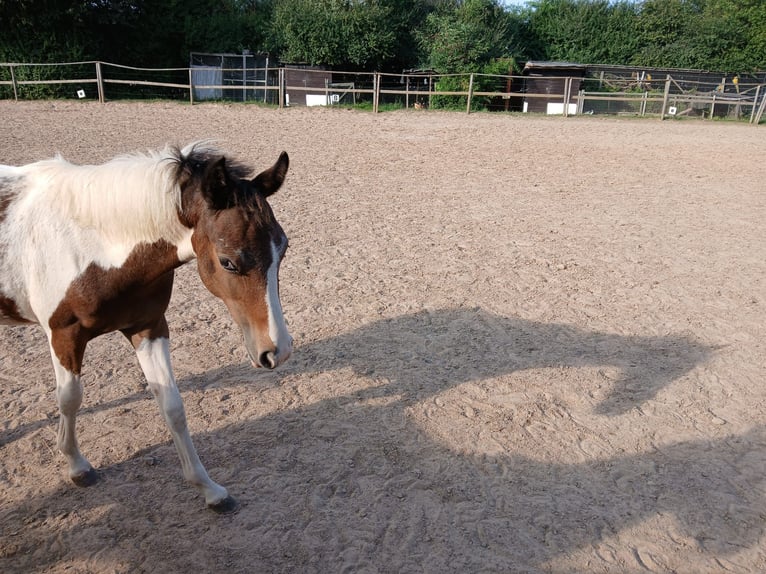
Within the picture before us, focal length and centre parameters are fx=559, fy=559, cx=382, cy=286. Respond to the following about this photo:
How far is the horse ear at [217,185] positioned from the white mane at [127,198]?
244 mm

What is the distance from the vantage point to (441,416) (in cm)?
363

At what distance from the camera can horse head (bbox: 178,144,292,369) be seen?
2305 mm

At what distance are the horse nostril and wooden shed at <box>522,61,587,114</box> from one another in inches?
980

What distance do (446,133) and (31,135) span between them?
10311 mm

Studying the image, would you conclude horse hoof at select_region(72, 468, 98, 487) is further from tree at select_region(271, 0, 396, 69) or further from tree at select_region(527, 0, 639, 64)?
tree at select_region(527, 0, 639, 64)

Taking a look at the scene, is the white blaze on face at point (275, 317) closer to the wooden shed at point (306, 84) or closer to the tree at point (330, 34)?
the wooden shed at point (306, 84)

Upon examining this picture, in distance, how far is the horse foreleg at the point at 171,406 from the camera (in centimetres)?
280

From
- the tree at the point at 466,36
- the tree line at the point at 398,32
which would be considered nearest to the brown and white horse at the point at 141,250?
the tree line at the point at 398,32

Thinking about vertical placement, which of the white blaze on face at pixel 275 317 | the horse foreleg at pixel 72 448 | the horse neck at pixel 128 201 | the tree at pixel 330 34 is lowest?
the horse foreleg at pixel 72 448

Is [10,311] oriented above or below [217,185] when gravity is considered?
below

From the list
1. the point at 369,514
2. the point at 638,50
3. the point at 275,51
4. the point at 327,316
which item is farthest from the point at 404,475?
the point at 638,50

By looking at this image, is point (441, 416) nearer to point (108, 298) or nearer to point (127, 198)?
point (108, 298)

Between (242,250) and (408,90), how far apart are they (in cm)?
2458

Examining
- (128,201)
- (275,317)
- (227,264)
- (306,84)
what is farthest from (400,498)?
(306,84)
